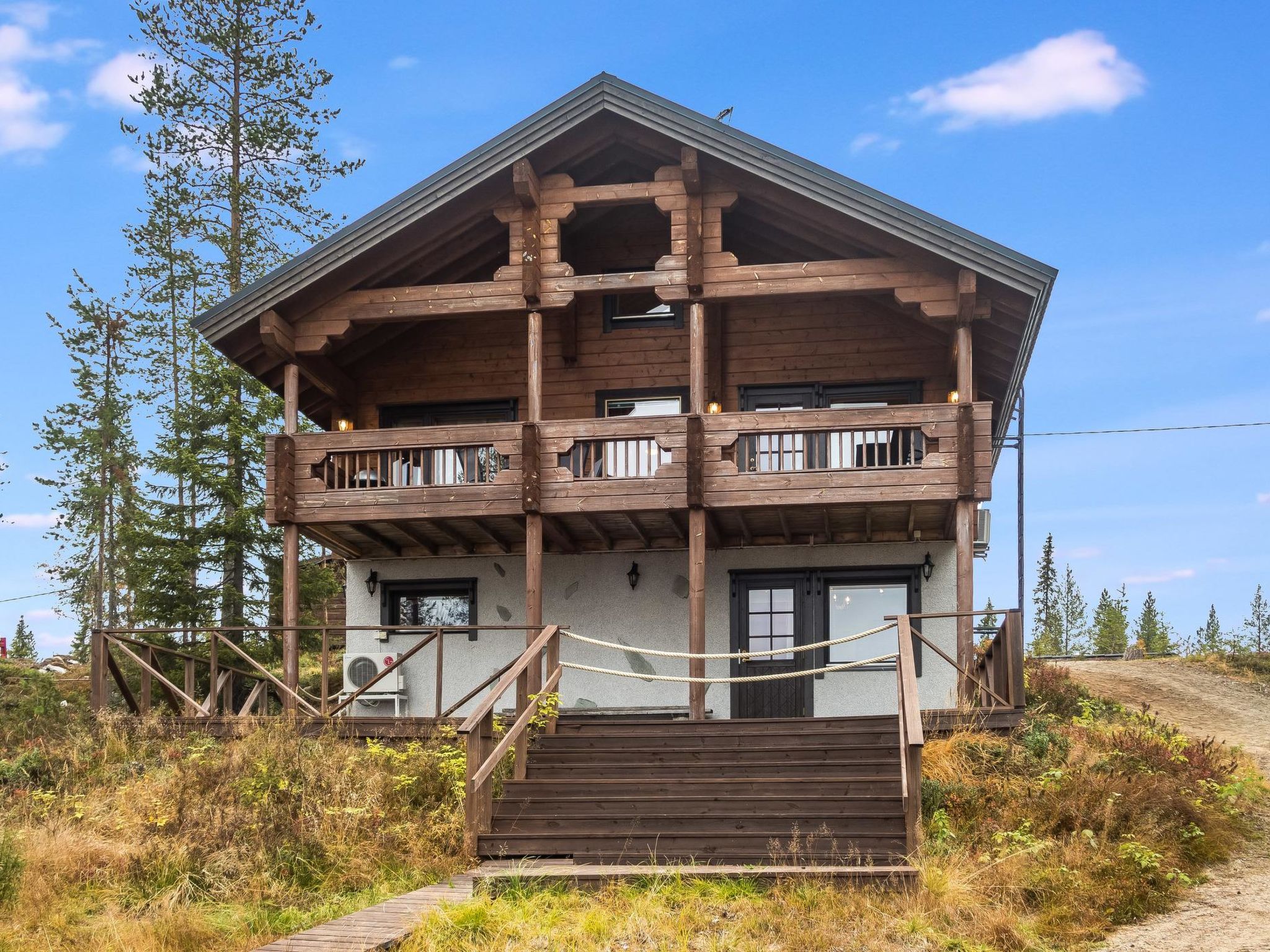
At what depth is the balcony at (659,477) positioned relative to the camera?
16.7 meters

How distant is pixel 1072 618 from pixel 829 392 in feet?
134

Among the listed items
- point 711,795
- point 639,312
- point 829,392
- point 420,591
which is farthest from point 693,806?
point 639,312

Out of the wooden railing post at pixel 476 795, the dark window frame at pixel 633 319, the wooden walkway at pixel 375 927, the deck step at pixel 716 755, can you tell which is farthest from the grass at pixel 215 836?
the dark window frame at pixel 633 319

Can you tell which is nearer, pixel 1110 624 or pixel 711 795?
pixel 711 795

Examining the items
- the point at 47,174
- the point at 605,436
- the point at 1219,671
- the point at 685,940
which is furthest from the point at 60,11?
the point at 685,940

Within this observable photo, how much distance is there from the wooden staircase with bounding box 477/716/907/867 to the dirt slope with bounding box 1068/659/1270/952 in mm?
2149

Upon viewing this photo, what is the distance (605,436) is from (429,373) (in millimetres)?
4234

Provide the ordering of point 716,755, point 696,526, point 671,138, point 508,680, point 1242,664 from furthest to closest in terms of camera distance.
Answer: point 1242,664 < point 671,138 < point 696,526 < point 716,755 < point 508,680

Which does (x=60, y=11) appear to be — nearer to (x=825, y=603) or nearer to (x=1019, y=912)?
(x=825, y=603)

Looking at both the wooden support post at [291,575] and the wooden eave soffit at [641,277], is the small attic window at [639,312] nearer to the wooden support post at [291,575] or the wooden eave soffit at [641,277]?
the wooden eave soffit at [641,277]

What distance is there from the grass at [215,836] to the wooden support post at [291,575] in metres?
1.69

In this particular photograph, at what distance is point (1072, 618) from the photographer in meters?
56.4

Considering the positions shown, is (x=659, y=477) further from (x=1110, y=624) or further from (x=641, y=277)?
(x=1110, y=624)

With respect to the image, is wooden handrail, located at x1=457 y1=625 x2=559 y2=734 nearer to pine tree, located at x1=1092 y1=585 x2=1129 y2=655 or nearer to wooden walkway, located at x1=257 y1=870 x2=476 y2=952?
wooden walkway, located at x1=257 y1=870 x2=476 y2=952
